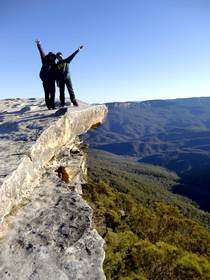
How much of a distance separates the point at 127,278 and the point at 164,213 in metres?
29.8

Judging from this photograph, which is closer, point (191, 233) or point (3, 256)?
point (3, 256)

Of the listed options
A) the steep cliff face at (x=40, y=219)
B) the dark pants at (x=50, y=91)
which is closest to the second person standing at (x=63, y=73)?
the dark pants at (x=50, y=91)

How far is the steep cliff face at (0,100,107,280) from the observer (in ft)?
22.9

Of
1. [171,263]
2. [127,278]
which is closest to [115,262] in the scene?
[127,278]

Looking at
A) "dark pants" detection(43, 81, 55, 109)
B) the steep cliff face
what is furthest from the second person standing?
the steep cliff face

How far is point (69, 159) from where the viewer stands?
15.0 metres

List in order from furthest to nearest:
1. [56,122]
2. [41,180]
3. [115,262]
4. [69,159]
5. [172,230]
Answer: [172,230] < [115,262] < [69,159] < [56,122] < [41,180]

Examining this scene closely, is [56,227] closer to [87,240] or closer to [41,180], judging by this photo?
[87,240]

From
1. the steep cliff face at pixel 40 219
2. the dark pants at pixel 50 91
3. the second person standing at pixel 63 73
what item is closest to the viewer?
the steep cliff face at pixel 40 219

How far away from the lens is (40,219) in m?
8.36

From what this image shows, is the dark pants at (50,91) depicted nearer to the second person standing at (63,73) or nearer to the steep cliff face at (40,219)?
the second person standing at (63,73)

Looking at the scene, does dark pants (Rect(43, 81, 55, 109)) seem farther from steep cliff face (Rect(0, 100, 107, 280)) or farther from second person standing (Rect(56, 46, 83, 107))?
steep cliff face (Rect(0, 100, 107, 280))

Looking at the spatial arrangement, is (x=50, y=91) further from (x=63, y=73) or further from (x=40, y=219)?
(x=40, y=219)

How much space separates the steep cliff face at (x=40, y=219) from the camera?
699 centimetres
